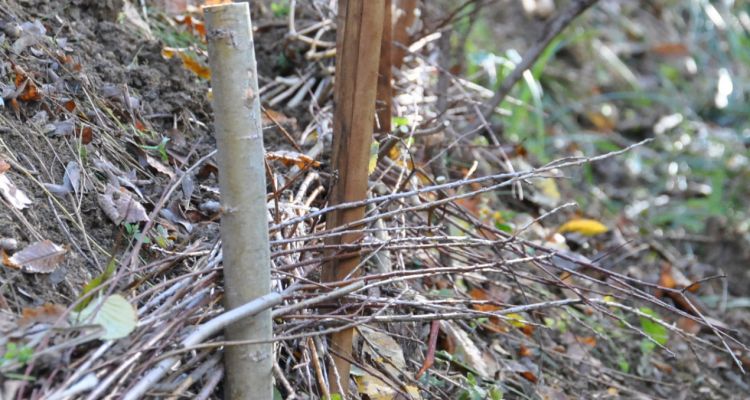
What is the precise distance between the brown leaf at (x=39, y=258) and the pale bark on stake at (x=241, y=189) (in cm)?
44

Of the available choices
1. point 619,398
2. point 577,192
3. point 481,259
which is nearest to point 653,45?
point 577,192

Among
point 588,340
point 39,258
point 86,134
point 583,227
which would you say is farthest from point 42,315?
point 583,227

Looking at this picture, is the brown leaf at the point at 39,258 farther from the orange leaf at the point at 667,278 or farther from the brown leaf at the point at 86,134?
the orange leaf at the point at 667,278

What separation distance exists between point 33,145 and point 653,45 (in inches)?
236

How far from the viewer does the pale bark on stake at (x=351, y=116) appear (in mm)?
1816

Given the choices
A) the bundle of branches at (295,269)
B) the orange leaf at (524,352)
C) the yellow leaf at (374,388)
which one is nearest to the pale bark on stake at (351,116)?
the bundle of branches at (295,269)

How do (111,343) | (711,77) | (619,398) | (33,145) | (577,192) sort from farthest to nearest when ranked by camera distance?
(711,77)
(577,192)
(619,398)
(33,145)
(111,343)

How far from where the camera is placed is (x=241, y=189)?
5.30 ft

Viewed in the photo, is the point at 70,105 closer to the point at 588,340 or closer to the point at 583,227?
the point at 588,340

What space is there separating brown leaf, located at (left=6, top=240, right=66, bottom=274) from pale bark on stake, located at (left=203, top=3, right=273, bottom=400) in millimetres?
441

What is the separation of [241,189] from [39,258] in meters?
0.55

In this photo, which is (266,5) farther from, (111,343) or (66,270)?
A: (111,343)

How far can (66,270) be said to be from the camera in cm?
187

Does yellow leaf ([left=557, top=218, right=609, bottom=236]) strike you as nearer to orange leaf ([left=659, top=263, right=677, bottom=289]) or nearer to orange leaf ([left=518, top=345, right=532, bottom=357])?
orange leaf ([left=659, top=263, right=677, bottom=289])
